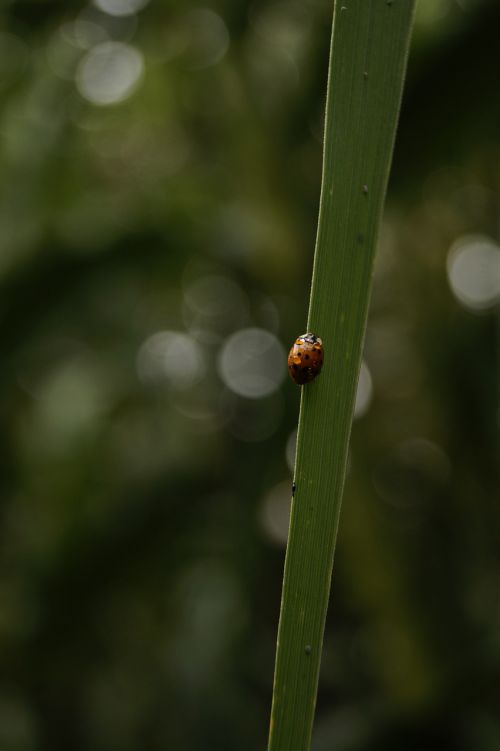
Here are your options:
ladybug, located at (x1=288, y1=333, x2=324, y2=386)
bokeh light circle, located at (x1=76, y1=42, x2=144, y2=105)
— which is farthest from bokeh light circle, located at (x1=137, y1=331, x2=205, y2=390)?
ladybug, located at (x1=288, y1=333, x2=324, y2=386)

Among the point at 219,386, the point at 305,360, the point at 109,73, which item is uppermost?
the point at 109,73

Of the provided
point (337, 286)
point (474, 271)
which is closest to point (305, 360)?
point (337, 286)

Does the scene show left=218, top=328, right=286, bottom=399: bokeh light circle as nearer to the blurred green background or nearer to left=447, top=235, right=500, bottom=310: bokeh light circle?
the blurred green background

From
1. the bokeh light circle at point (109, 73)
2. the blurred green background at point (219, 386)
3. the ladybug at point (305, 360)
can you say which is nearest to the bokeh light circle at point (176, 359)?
the blurred green background at point (219, 386)

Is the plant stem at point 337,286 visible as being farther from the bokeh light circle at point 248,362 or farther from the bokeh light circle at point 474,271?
the bokeh light circle at point 248,362

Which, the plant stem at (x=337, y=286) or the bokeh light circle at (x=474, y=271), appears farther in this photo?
the bokeh light circle at (x=474, y=271)

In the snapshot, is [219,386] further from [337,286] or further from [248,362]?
[337,286]
